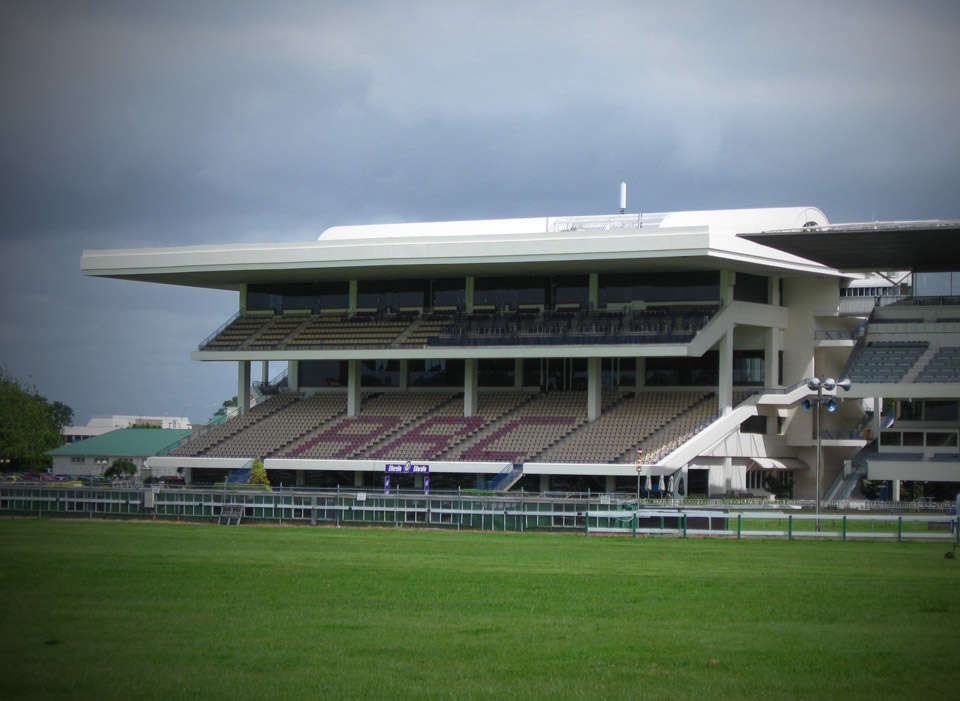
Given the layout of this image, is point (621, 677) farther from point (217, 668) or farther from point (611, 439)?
point (611, 439)

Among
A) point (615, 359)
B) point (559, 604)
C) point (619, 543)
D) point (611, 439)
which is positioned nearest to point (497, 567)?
point (559, 604)

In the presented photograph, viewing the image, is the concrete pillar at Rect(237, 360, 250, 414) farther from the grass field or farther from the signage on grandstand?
the grass field

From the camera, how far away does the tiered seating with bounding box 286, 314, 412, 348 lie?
61.8 meters

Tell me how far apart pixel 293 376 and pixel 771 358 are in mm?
25960

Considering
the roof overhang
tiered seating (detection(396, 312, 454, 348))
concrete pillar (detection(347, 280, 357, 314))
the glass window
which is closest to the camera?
the roof overhang

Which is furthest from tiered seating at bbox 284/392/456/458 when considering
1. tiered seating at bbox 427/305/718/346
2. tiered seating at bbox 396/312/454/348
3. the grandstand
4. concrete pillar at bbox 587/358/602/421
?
concrete pillar at bbox 587/358/602/421

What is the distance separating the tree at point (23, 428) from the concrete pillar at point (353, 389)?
129 ft

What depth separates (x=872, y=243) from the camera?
5216cm

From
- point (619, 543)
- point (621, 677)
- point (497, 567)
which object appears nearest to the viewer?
point (621, 677)

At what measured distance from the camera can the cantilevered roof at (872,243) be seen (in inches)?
1983

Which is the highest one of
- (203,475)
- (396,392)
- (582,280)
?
(582,280)

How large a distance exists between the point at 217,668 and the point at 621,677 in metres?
4.50

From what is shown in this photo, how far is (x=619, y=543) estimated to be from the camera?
3331 cm

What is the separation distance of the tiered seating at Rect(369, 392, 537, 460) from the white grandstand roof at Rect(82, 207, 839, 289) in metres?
6.23
